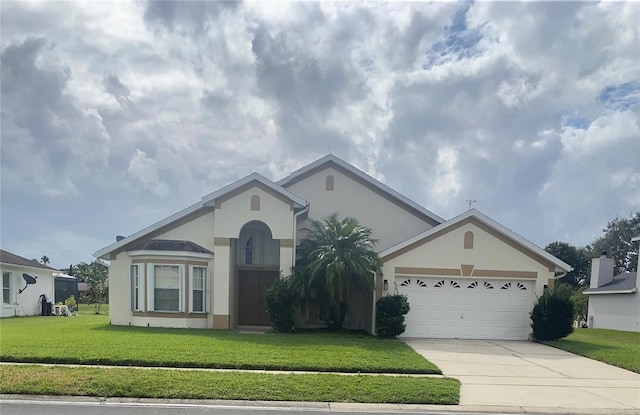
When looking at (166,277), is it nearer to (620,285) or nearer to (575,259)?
(620,285)

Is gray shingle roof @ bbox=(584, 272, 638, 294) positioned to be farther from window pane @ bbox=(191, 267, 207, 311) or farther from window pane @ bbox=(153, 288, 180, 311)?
window pane @ bbox=(153, 288, 180, 311)

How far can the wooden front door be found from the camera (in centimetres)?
1886

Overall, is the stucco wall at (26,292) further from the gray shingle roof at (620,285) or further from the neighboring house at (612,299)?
the gray shingle roof at (620,285)

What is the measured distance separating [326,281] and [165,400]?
28.3ft

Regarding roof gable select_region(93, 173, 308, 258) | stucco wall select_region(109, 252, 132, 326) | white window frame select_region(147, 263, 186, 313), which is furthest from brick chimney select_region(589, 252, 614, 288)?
stucco wall select_region(109, 252, 132, 326)

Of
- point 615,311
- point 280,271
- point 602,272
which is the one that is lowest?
point 615,311

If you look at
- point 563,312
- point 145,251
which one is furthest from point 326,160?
point 563,312

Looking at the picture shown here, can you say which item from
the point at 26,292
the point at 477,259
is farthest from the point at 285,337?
the point at 26,292

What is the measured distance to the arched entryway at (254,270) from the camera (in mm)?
18875

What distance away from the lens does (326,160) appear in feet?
67.1

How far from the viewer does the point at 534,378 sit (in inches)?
382

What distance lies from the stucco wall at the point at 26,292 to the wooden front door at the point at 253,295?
43.9 feet

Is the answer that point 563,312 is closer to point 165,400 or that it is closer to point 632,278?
point 165,400

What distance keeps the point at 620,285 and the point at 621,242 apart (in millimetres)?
26285
